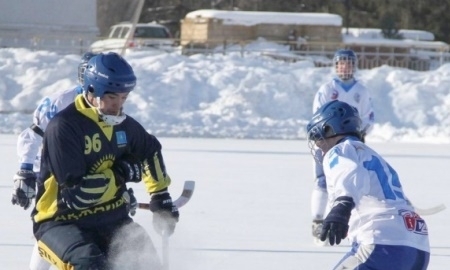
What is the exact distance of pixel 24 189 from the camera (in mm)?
5309

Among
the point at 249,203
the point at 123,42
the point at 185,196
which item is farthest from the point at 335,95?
the point at 123,42

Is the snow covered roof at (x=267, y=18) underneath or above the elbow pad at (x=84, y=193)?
underneath

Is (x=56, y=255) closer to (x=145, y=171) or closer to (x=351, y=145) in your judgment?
(x=145, y=171)

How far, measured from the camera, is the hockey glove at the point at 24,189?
5.27 m

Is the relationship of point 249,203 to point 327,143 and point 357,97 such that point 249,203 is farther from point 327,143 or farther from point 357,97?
point 327,143

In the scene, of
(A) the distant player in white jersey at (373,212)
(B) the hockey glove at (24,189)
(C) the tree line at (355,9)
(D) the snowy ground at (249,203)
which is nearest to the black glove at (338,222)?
(A) the distant player in white jersey at (373,212)

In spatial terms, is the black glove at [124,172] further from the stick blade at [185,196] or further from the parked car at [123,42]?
the parked car at [123,42]

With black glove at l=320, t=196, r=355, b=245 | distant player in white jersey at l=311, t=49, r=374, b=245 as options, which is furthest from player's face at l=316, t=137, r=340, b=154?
distant player in white jersey at l=311, t=49, r=374, b=245

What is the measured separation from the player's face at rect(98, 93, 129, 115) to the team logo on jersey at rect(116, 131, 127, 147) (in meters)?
0.13

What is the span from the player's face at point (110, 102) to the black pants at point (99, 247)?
16.8 inches

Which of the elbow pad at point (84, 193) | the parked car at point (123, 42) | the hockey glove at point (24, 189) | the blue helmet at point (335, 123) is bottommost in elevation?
the parked car at point (123, 42)

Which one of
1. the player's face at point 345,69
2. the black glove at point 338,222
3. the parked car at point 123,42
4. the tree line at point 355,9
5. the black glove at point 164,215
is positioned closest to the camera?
the black glove at point 338,222

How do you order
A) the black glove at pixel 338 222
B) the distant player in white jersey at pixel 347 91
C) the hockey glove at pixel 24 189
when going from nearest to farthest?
the black glove at pixel 338 222
the hockey glove at pixel 24 189
the distant player in white jersey at pixel 347 91

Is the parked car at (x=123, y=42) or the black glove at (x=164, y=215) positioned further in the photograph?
the parked car at (x=123, y=42)
